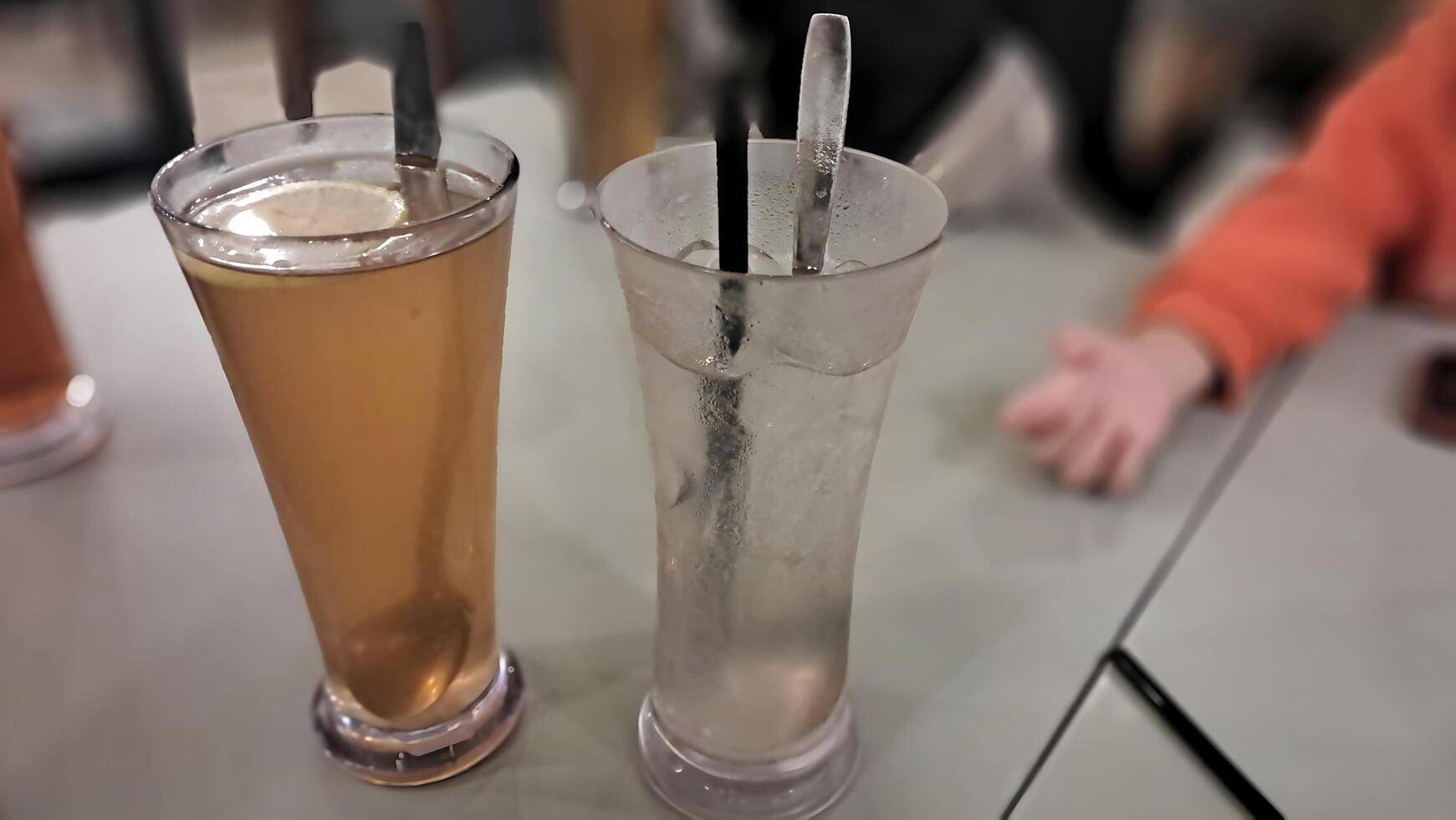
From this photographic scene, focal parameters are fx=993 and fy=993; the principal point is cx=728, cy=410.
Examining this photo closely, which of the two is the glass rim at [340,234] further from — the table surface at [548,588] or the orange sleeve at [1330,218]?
the orange sleeve at [1330,218]

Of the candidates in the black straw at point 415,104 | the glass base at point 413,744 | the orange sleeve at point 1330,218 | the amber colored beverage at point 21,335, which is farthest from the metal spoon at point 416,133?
the orange sleeve at point 1330,218

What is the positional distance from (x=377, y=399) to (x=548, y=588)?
0.66 feet

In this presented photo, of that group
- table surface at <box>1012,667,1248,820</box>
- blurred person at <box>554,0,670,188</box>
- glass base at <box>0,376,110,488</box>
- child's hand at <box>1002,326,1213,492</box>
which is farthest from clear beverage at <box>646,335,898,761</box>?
blurred person at <box>554,0,670,188</box>

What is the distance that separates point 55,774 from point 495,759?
0.61 feet

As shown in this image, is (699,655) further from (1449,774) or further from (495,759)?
(1449,774)

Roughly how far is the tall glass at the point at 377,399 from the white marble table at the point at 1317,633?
10.1 inches

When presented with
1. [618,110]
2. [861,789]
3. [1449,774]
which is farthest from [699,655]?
[618,110]

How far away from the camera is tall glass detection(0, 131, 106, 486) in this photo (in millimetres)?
590

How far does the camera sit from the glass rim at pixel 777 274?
1.00 ft

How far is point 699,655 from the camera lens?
1.30 ft

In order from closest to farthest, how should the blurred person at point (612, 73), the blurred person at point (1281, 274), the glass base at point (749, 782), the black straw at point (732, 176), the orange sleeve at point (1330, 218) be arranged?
the black straw at point (732, 176) < the glass base at point (749, 782) < the blurred person at point (1281, 274) < the orange sleeve at point (1330, 218) < the blurred person at point (612, 73)

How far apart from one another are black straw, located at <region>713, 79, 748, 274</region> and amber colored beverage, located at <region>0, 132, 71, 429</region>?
1.60ft

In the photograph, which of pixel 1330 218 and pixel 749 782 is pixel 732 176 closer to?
pixel 749 782

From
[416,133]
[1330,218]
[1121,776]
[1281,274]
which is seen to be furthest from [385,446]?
[1330,218]
